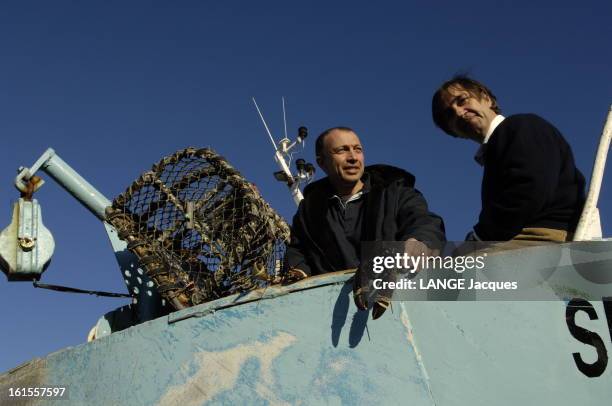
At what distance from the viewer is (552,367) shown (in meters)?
3.10

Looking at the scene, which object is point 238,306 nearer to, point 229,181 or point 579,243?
point 229,181

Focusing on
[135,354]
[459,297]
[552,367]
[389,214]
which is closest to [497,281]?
[459,297]

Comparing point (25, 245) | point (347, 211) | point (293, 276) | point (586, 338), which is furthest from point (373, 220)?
point (25, 245)

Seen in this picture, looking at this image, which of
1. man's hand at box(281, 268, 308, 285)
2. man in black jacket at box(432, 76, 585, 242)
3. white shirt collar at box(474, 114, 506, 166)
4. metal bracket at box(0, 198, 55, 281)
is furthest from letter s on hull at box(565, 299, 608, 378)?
metal bracket at box(0, 198, 55, 281)

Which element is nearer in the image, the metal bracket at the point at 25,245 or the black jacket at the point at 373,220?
the black jacket at the point at 373,220

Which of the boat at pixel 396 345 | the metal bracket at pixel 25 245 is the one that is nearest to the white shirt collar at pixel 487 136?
the boat at pixel 396 345

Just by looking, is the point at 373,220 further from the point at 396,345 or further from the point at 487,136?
the point at 396,345

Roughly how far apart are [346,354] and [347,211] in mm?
932

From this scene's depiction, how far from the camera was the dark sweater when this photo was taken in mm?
3426

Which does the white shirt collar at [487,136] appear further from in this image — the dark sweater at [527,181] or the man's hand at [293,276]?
the man's hand at [293,276]

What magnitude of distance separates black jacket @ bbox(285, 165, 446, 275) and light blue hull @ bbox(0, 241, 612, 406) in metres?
0.42

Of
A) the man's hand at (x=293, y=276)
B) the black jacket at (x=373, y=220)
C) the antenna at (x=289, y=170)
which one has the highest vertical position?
the antenna at (x=289, y=170)

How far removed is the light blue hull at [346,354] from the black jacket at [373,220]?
1.39ft

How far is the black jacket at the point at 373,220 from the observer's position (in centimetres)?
374
